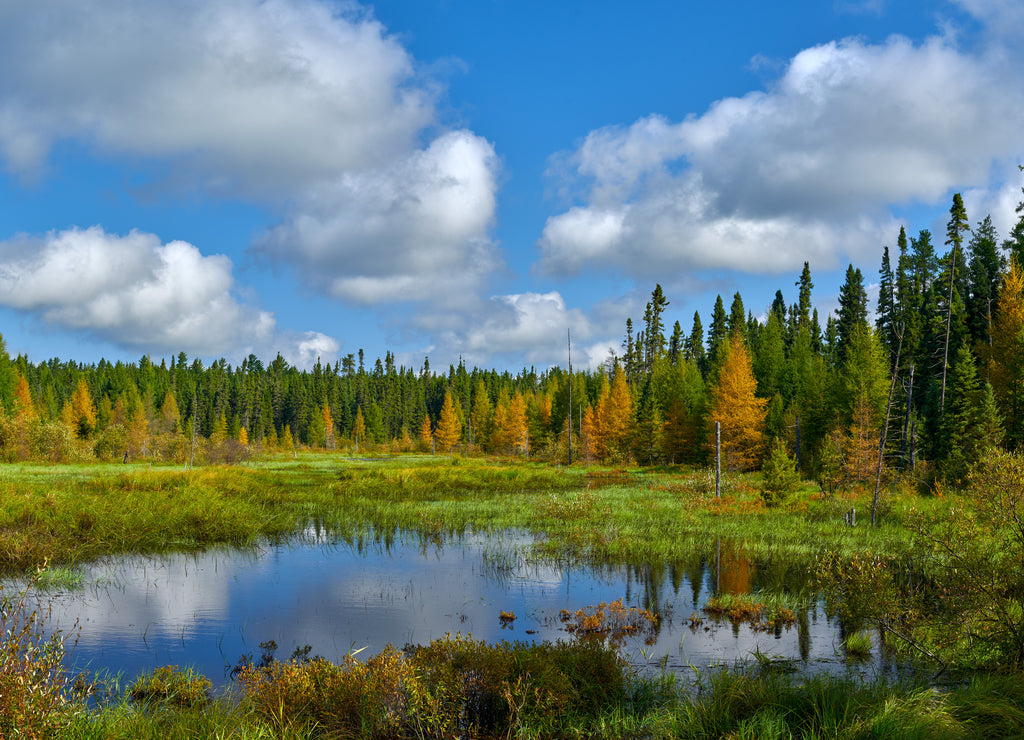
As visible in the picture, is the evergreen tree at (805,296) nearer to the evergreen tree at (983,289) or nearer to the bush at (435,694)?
the evergreen tree at (983,289)

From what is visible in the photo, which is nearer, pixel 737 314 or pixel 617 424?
pixel 617 424

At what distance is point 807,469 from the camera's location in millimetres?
49312

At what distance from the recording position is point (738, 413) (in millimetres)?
49625

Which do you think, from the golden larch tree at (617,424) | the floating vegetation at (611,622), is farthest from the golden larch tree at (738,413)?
the floating vegetation at (611,622)

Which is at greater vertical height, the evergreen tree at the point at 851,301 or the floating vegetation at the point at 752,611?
the evergreen tree at the point at 851,301

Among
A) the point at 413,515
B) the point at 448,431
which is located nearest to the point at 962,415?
the point at 413,515

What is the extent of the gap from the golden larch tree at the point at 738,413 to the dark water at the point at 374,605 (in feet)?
100

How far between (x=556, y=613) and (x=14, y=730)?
1101cm

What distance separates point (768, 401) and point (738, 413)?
36.6ft

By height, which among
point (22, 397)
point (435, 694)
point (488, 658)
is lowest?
point (435, 694)

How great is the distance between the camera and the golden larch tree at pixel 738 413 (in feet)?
162

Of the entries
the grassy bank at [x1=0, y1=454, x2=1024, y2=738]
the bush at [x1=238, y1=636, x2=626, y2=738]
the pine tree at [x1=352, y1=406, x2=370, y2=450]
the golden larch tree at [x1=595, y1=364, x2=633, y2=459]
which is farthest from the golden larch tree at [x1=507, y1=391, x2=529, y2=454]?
the bush at [x1=238, y1=636, x2=626, y2=738]

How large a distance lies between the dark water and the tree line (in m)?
7.43

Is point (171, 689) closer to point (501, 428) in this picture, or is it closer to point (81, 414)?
point (501, 428)
